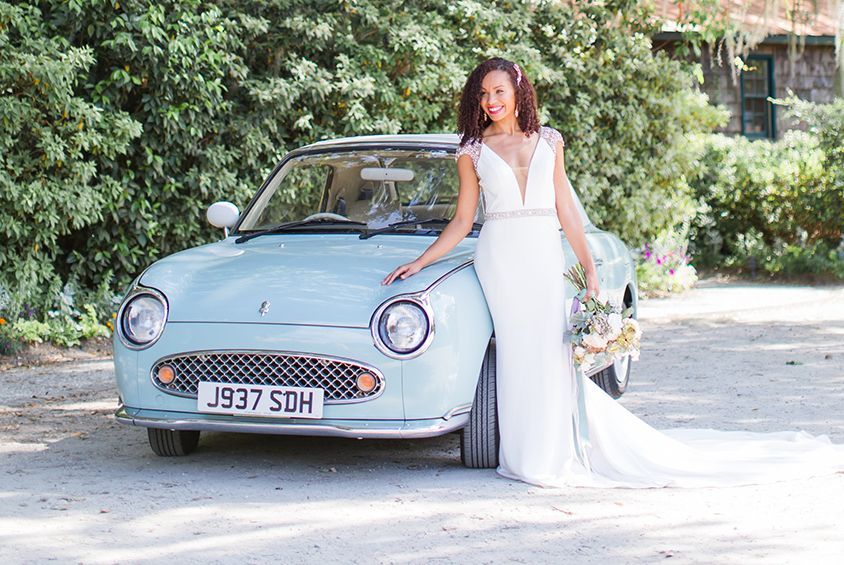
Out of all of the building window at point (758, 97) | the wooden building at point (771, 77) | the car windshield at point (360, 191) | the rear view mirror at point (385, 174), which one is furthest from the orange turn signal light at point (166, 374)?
the building window at point (758, 97)

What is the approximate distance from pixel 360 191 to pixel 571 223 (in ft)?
4.10

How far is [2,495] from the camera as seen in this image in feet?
16.0

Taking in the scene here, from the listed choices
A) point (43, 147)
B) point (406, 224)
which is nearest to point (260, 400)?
point (406, 224)

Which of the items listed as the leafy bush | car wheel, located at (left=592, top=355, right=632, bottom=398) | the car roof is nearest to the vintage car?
the car roof

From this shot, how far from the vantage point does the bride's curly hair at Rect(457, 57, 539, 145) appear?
17.3 feet

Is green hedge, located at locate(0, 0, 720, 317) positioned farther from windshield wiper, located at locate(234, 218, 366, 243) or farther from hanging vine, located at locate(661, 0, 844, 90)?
windshield wiper, located at locate(234, 218, 366, 243)

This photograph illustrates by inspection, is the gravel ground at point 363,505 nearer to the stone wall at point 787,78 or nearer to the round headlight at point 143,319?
the round headlight at point 143,319

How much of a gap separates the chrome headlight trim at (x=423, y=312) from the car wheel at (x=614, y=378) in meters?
2.39

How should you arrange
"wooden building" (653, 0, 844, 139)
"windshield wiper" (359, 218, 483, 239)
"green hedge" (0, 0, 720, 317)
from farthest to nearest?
"wooden building" (653, 0, 844, 139) → "green hedge" (0, 0, 720, 317) → "windshield wiper" (359, 218, 483, 239)

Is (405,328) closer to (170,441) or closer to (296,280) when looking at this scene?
(296,280)

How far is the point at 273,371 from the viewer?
192 inches

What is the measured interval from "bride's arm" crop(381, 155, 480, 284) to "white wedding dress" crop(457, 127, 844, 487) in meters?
0.07

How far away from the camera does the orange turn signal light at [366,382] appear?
4.79 m

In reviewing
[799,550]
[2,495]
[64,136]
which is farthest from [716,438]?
[64,136]
